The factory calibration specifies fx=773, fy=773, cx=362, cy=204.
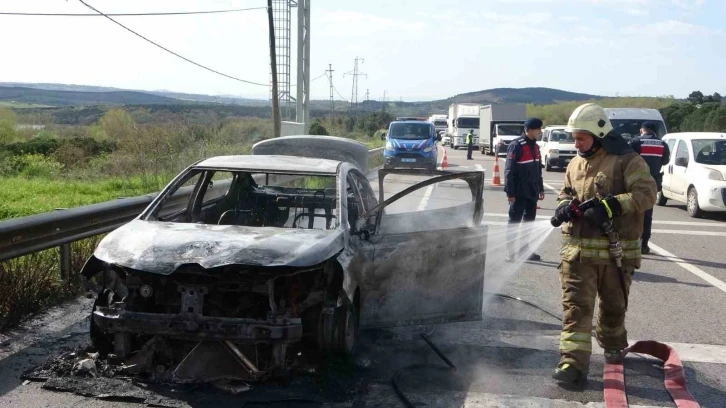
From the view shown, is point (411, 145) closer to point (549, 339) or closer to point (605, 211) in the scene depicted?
point (549, 339)

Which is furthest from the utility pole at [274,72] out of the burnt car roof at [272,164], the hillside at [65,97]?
the hillside at [65,97]

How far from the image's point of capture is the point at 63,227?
269 inches

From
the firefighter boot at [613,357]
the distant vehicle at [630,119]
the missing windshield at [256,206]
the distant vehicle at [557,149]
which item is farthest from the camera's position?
the distant vehicle at [557,149]

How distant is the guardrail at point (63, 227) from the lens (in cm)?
607

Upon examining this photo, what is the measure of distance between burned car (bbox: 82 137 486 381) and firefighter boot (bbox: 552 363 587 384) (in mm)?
1058

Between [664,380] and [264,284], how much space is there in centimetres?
281

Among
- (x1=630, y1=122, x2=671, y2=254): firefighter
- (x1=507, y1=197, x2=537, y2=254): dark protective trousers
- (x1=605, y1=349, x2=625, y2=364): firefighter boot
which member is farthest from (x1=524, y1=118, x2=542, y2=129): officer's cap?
(x1=605, y1=349, x2=625, y2=364): firefighter boot

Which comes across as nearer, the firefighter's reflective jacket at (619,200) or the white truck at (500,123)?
the firefighter's reflective jacket at (619,200)

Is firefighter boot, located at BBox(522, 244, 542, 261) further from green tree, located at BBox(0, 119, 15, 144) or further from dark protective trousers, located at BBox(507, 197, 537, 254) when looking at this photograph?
green tree, located at BBox(0, 119, 15, 144)

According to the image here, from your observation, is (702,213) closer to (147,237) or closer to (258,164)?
(258,164)

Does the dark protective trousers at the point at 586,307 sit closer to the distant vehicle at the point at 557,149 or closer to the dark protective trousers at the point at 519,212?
the dark protective trousers at the point at 519,212

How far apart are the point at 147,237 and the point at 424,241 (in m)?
2.08

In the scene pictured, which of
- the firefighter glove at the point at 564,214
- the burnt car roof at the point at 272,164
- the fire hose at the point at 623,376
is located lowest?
the fire hose at the point at 623,376

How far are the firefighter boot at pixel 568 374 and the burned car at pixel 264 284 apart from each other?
3.47 ft
